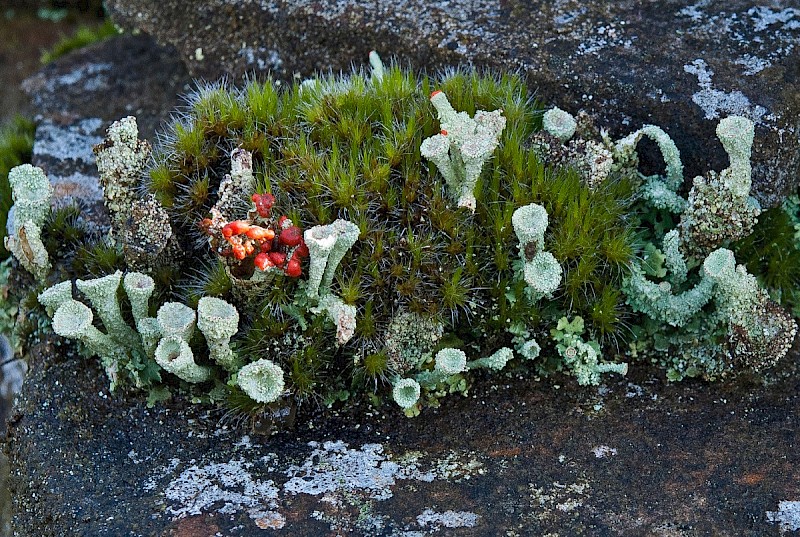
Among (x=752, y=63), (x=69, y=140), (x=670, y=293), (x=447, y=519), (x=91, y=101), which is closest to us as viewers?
(x=447, y=519)

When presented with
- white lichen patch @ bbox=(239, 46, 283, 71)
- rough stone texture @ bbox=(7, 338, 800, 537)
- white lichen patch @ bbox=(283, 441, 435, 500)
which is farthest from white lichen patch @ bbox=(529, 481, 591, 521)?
white lichen patch @ bbox=(239, 46, 283, 71)

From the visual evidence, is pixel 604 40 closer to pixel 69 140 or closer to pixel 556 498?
pixel 556 498

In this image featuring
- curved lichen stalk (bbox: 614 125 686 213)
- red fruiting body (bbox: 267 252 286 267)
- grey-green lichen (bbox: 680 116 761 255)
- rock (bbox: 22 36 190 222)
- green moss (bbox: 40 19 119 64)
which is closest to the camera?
red fruiting body (bbox: 267 252 286 267)

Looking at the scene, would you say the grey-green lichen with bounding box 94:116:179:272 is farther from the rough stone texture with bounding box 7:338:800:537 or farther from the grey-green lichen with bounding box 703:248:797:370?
the grey-green lichen with bounding box 703:248:797:370

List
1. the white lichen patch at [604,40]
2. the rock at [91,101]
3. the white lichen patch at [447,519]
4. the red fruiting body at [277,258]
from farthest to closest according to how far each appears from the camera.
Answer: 1. the rock at [91,101]
2. the white lichen patch at [604,40]
3. the red fruiting body at [277,258]
4. the white lichen patch at [447,519]

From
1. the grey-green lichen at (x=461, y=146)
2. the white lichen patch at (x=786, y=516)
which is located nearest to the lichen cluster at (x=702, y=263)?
the grey-green lichen at (x=461, y=146)

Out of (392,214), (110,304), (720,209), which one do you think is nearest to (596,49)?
(720,209)

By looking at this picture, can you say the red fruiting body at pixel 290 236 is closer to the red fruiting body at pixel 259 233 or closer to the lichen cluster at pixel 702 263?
the red fruiting body at pixel 259 233

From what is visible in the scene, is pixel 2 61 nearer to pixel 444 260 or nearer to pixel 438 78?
pixel 438 78
